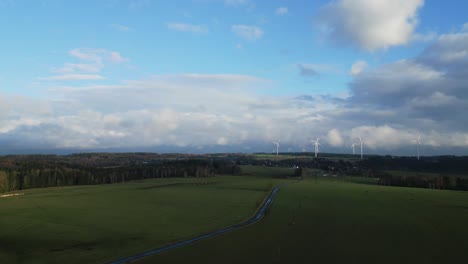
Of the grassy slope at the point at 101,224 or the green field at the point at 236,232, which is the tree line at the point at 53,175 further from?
the green field at the point at 236,232

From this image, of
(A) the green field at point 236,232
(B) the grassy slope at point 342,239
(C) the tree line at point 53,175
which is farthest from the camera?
(C) the tree line at point 53,175

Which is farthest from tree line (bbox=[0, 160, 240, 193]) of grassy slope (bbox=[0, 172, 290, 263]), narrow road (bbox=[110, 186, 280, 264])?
narrow road (bbox=[110, 186, 280, 264])

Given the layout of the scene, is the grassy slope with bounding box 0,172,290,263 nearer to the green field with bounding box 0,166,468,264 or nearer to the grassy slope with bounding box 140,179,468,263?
the green field with bounding box 0,166,468,264

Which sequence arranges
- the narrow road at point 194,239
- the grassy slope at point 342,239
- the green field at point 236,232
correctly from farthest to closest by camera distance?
the green field at point 236,232, the grassy slope at point 342,239, the narrow road at point 194,239

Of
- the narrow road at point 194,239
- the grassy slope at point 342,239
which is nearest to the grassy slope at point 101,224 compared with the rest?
the narrow road at point 194,239

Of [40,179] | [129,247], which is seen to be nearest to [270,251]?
[129,247]
